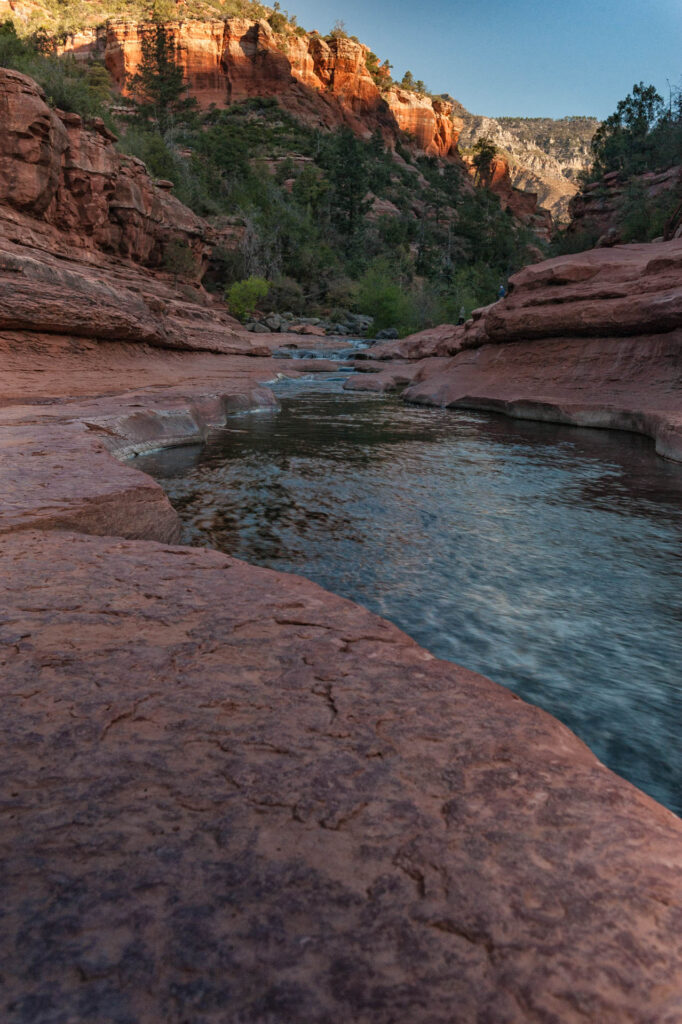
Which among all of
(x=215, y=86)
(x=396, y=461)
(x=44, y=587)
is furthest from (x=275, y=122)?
(x=44, y=587)

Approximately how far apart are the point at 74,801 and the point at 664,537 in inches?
171

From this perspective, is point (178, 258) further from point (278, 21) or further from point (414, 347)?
point (278, 21)

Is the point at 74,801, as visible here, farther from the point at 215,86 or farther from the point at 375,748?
the point at 215,86

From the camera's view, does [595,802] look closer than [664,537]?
Yes

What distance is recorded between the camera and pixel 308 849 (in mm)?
1011

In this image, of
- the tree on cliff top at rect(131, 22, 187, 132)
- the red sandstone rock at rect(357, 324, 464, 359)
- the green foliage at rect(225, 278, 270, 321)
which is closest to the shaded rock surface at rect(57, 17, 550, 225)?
the tree on cliff top at rect(131, 22, 187, 132)

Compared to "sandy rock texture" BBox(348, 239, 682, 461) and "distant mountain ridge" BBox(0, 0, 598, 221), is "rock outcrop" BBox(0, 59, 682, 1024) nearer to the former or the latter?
"sandy rock texture" BBox(348, 239, 682, 461)

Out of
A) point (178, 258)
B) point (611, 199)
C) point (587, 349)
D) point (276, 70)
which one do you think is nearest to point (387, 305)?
point (178, 258)

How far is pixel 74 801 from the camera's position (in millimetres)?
1095

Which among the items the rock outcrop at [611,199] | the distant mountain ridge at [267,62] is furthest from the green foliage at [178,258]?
the distant mountain ridge at [267,62]

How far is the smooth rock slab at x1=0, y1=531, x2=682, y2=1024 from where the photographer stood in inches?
30.4

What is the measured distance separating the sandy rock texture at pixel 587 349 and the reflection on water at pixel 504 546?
4.09 feet

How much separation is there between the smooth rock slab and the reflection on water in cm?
101

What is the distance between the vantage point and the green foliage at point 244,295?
2906 cm
